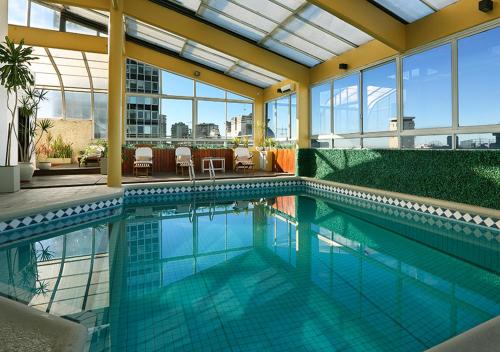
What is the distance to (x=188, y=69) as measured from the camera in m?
13.3

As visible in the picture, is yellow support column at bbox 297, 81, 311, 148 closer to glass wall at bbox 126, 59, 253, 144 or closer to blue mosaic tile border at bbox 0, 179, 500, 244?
blue mosaic tile border at bbox 0, 179, 500, 244

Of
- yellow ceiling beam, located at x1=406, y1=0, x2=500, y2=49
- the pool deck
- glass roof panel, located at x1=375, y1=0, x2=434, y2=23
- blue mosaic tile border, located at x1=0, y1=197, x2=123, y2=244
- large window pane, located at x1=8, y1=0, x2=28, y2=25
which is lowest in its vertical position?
blue mosaic tile border, located at x1=0, y1=197, x2=123, y2=244

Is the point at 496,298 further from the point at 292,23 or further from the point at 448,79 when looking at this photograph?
Answer: the point at 292,23

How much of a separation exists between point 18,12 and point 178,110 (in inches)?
234

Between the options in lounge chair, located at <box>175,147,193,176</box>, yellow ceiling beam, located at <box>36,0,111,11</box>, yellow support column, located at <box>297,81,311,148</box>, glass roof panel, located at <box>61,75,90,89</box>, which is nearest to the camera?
yellow ceiling beam, located at <box>36,0,111,11</box>

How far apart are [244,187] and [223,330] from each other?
24.5 feet

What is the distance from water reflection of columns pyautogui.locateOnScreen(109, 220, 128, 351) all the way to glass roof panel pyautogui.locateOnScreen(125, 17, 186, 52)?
7.36 meters

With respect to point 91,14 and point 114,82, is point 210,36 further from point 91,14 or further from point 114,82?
point 91,14

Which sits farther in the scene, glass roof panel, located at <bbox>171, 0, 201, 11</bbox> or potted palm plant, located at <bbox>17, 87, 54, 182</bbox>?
potted palm plant, located at <bbox>17, 87, 54, 182</bbox>

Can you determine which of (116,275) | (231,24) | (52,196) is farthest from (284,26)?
(116,275)

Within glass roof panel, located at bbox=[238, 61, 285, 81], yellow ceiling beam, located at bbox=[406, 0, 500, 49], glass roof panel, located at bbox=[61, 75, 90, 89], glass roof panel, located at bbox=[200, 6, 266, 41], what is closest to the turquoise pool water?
yellow ceiling beam, located at bbox=[406, 0, 500, 49]

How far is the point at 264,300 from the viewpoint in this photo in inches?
116

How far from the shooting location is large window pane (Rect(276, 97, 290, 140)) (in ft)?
41.9

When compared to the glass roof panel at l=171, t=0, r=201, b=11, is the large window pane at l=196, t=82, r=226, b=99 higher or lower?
lower
